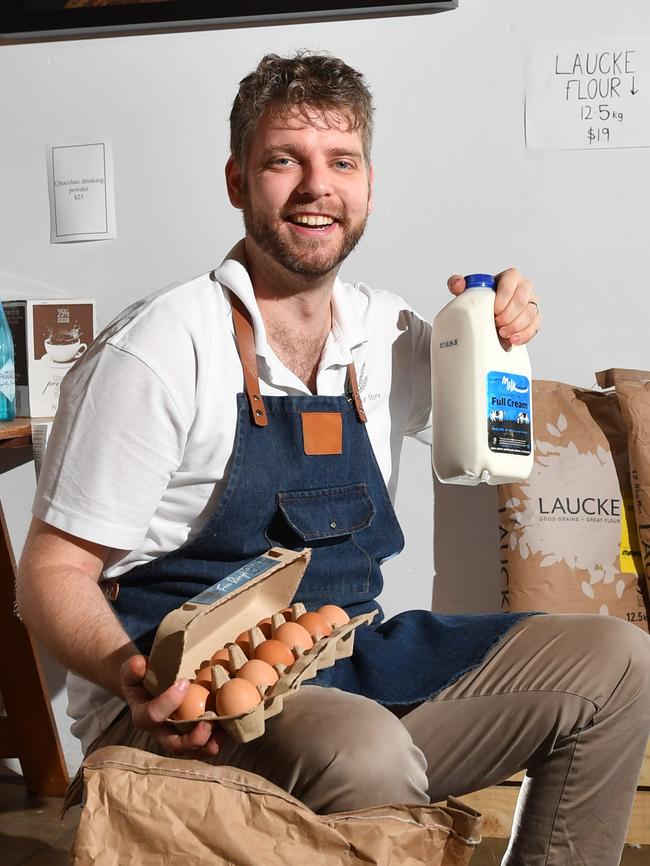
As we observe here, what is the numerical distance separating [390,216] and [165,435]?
3.07 ft

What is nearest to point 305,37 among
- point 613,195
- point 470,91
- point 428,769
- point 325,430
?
point 470,91

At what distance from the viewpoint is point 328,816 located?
3.26 ft

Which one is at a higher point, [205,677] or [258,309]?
[258,309]

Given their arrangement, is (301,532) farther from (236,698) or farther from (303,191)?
(303,191)

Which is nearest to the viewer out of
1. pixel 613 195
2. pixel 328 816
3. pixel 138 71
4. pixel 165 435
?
pixel 328 816

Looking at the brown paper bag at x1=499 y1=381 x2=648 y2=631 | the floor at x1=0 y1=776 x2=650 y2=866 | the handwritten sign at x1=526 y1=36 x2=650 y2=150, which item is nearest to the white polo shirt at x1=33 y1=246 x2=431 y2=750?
the brown paper bag at x1=499 y1=381 x2=648 y2=631

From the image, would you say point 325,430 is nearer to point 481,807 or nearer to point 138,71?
point 481,807

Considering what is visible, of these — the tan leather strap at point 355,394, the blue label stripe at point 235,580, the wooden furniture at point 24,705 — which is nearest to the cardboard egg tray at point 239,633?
the blue label stripe at point 235,580

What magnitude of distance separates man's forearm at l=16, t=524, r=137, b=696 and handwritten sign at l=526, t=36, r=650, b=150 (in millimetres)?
1233

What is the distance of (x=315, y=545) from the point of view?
1349 millimetres

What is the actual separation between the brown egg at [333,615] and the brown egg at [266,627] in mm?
66

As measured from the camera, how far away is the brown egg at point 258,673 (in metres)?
1.01

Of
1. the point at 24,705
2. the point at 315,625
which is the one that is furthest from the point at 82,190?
the point at 315,625

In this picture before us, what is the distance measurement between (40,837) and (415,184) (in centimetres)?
143
